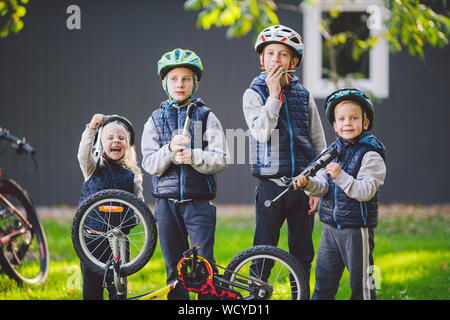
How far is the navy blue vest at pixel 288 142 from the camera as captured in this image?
3.16 m

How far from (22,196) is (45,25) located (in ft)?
4.62

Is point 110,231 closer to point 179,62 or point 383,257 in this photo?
point 179,62

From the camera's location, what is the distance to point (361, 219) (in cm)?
298

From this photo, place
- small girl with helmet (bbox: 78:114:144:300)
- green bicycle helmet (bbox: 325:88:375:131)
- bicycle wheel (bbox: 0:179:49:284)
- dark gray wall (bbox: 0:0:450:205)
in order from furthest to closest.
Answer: dark gray wall (bbox: 0:0:450:205) < bicycle wheel (bbox: 0:179:49:284) < small girl with helmet (bbox: 78:114:144:300) < green bicycle helmet (bbox: 325:88:375:131)

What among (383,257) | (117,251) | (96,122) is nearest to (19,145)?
(96,122)

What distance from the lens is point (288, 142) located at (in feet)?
10.4

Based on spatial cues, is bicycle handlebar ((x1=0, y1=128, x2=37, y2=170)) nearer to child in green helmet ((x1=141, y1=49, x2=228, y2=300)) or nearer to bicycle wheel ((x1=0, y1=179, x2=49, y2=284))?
bicycle wheel ((x1=0, y1=179, x2=49, y2=284))

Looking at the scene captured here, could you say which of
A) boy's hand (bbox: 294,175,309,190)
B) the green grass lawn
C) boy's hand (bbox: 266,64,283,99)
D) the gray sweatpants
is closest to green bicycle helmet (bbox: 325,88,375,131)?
boy's hand (bbox: 266,64,283,99)

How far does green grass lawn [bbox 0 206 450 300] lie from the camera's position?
3.87m

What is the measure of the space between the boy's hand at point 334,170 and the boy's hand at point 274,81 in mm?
525

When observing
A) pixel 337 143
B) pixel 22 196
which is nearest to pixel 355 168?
pixel 337 143

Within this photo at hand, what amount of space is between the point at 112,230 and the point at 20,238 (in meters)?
1.40
